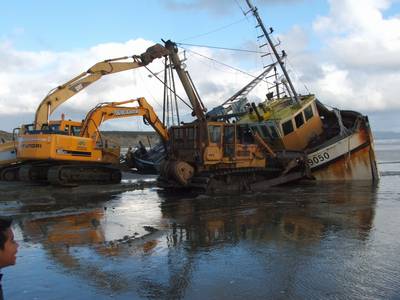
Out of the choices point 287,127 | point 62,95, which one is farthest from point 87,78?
point 287,127

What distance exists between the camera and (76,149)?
59.4 feet

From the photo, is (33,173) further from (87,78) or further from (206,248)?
(206,248)

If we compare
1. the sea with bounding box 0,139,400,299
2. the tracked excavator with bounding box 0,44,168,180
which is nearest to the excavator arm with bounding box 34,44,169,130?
the tracked excavator with bounding box 0,44,168,180

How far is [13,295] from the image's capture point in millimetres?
5961

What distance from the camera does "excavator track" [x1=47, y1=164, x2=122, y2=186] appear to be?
1789 cm

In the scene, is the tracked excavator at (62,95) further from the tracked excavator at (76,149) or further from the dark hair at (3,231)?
the dark hair at (3,231)

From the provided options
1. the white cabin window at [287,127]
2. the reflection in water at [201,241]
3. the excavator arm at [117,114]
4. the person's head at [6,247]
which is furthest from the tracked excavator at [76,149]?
the person's head at [6,247]

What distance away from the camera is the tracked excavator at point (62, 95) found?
19.8 meters

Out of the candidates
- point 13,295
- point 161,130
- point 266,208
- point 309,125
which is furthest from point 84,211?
point 309,125

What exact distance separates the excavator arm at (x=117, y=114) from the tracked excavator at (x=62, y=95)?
89cm

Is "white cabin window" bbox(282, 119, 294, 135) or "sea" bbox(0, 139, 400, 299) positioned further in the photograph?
"white cabin window" bbox(282, 119, 294, 135)

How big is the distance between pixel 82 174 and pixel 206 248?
11210mm

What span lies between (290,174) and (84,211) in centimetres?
879

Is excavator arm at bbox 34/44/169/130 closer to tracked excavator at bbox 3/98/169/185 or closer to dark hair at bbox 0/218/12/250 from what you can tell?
tracked excavator at bbox 3/98/169/185
